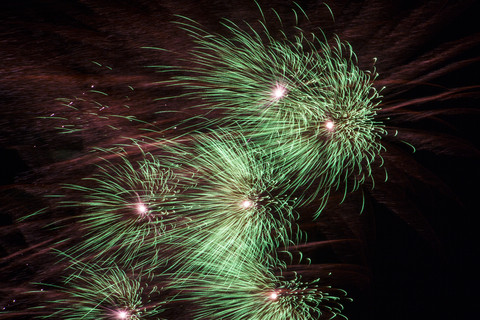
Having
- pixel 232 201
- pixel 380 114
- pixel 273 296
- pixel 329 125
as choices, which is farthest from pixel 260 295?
pixel 380 114

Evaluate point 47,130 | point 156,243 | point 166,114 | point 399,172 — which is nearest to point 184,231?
point 156,243

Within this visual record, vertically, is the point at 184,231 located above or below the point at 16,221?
above

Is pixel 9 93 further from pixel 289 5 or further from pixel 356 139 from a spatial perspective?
pixel 356 139

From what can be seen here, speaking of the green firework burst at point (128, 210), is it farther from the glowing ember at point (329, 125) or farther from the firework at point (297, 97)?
the glowing ember at point (329, 125)

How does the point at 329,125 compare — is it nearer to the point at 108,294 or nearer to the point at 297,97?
Answer: the point at 297,97

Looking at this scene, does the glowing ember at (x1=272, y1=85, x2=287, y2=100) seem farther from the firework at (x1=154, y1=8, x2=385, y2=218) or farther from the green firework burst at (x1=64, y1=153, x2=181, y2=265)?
the green firework burst at (x1=64, y1=153, x2=181, y2=265)

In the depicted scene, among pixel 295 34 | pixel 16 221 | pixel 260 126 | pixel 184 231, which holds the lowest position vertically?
pixel 16 221

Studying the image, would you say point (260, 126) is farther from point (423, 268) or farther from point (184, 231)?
point (423, 268)
